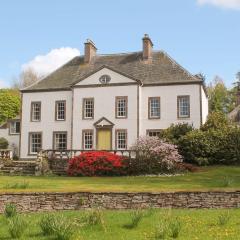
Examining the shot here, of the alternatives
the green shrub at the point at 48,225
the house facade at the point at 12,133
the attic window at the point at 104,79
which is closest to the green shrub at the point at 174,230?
the green shrub at the point at 48,225

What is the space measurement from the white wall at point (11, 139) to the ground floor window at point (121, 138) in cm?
1393

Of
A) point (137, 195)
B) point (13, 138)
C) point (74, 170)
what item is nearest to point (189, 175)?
point (74, 170)

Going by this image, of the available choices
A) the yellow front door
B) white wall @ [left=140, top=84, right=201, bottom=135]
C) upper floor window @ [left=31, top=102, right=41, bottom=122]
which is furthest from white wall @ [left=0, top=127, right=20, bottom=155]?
white wall @ [left=140, top=84, right=201, bottom=135]

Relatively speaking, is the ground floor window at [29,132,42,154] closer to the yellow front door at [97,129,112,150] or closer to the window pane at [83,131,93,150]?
the window pane at [83,131,93,150]

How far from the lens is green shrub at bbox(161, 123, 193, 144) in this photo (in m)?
34.3

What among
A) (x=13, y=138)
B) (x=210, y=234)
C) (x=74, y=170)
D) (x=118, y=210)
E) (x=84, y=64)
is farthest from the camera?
(x=13, y=138)

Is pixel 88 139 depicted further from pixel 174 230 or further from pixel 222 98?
pixel 222 98

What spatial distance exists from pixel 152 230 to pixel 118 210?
155 inches

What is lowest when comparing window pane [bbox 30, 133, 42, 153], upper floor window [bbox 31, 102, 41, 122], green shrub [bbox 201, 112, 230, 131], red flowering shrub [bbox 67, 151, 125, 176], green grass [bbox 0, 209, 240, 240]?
green grass [bbox 0, 209, 240, 240]

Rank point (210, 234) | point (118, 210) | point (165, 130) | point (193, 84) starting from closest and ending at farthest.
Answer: point (210, 234) < point (118, 210) < point (165, 130) < point (193, 84)

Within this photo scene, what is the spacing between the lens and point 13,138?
49.7 metres

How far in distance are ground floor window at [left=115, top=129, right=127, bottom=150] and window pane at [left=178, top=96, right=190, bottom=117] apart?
5021 mm

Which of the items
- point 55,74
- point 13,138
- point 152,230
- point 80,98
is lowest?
point 152,230

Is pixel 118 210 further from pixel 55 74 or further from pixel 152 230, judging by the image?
pixel 55 74
